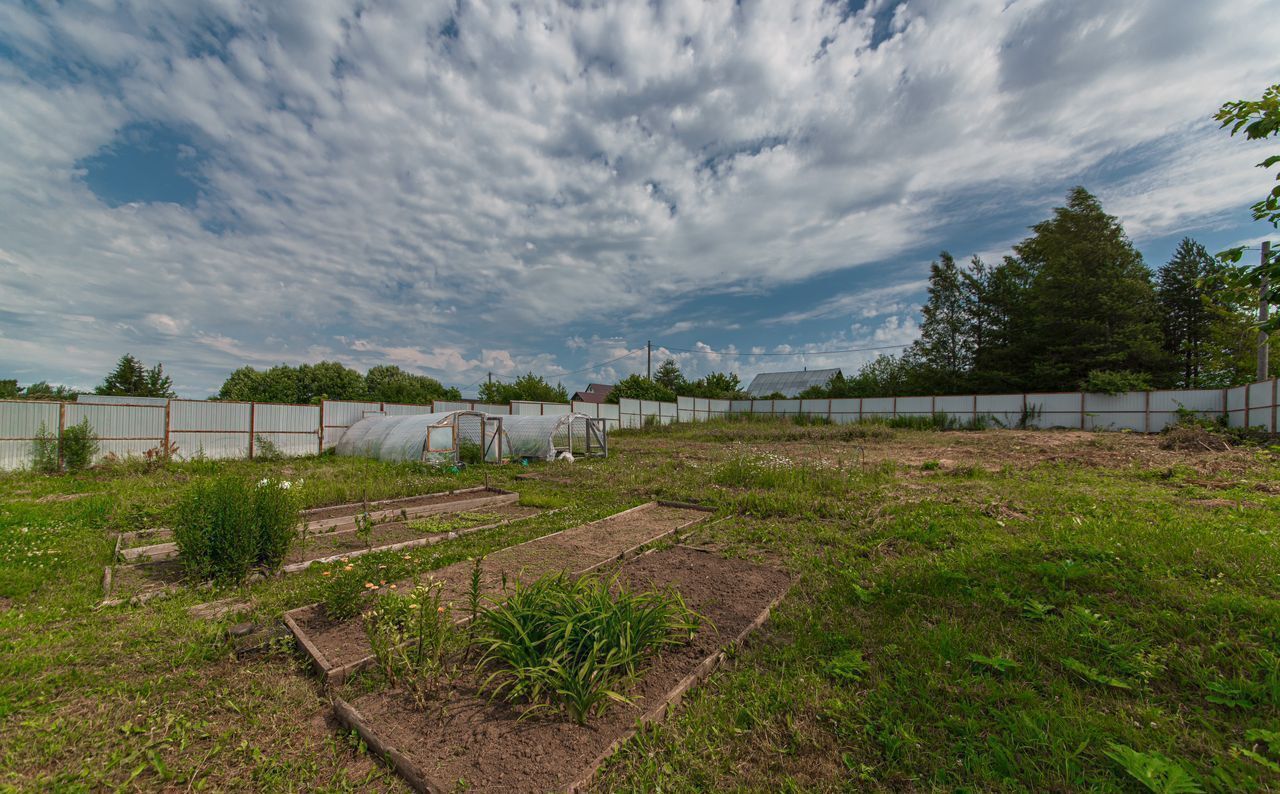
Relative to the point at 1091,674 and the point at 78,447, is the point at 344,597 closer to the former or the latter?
the point at 1091,674

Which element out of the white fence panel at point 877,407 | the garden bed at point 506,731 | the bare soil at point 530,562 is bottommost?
the bare soil at point 530,562

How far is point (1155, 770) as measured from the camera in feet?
6.56

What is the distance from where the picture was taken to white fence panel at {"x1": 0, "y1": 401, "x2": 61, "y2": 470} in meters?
11.9

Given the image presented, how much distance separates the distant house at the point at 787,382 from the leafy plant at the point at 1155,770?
151 ft

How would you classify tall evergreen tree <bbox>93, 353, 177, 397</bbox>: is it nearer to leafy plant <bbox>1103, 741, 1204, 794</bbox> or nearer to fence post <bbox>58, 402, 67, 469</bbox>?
fence post <bbox>58, 402, 67, 469</bbox>

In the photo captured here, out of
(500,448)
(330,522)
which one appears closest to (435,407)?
(500,448)

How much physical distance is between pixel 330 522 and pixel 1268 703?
30.6 ft

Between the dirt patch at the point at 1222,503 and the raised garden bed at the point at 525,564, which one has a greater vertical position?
the dirt patch at the point at 1222,503

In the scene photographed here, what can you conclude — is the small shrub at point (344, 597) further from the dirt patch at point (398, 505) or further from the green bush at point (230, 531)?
the dirt patch at point (398, 505)

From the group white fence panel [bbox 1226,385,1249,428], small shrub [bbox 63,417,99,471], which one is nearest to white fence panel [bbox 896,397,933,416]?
white fence panel [bbox 1226,385,1249,428]

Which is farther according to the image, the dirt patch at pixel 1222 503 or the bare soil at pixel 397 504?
the bare soil at pixel 397 504

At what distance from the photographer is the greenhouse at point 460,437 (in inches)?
555

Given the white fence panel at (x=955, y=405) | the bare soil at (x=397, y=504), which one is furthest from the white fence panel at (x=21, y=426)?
the white fence panel at (x=955, y=405)

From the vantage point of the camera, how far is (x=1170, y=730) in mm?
2322
